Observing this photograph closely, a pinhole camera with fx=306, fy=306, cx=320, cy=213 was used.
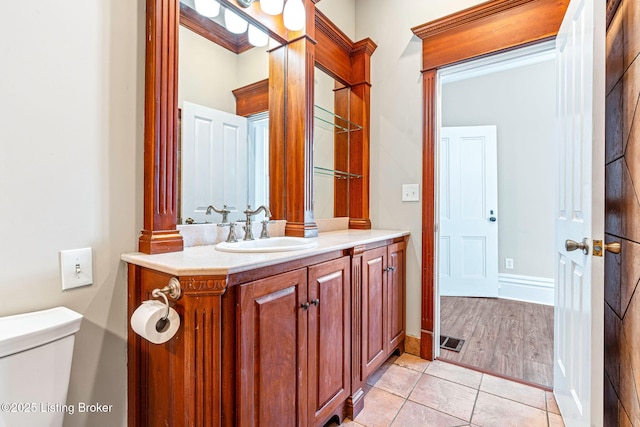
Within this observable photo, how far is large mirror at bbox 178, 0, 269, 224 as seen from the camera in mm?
1373

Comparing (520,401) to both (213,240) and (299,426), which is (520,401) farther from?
(213,240)

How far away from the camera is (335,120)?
234 cm

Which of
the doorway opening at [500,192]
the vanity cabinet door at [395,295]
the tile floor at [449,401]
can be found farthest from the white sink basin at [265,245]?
the doorway opening at [500,192]

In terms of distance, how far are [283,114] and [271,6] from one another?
547 millimetres

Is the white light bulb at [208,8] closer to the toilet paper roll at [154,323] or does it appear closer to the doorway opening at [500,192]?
the toilet paper roll at [154,323]

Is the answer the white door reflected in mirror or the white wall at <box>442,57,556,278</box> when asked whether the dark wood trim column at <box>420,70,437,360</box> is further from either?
the white wall at <box>442,57,556,278</box>

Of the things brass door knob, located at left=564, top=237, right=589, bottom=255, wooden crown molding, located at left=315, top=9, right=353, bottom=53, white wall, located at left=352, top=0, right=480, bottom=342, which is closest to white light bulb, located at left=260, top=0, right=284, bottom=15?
wooden crown molding, located at left=315, top=9, right=353, bottom=53

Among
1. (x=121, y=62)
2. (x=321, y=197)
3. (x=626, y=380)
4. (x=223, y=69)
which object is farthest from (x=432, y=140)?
(x=121, y=62)

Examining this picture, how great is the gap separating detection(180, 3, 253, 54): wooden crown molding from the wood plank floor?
7.53ft

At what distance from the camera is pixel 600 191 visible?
1.02m

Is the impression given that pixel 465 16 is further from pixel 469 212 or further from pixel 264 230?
pixel 469 212

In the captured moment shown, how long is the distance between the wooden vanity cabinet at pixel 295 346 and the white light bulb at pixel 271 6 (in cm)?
135

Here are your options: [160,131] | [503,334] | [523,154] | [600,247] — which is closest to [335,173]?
[160,131]

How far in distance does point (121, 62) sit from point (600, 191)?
1717 mm
